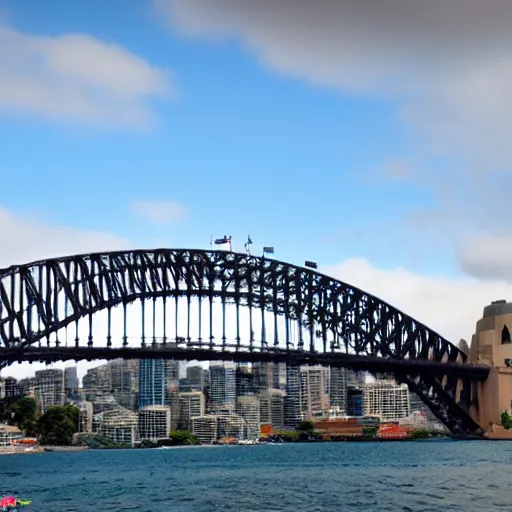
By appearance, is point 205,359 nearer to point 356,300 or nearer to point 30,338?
point 30,338

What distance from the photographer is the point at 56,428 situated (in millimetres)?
182000

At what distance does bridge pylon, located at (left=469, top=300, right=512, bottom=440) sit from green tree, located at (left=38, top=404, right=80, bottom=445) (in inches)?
2974

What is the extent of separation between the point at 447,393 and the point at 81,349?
46.5 meters

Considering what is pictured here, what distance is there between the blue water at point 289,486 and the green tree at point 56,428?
8708 cm

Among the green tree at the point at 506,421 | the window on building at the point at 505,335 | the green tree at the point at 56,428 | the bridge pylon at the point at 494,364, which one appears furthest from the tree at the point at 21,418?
the green tree at the point at 506,421

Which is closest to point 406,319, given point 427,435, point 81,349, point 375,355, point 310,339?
point 375,355

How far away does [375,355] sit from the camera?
406 ft

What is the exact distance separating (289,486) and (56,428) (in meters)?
121

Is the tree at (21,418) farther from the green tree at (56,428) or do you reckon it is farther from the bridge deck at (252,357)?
the bridge deck at (252,357)

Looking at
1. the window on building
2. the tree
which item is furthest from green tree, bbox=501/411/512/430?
the tree

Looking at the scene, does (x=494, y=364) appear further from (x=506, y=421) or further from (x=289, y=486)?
(x=289, y=486)

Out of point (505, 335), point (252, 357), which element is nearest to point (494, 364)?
point (505, 335)

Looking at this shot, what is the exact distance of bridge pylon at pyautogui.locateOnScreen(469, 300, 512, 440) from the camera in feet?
405

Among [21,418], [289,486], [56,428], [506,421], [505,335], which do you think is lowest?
[289,486]
